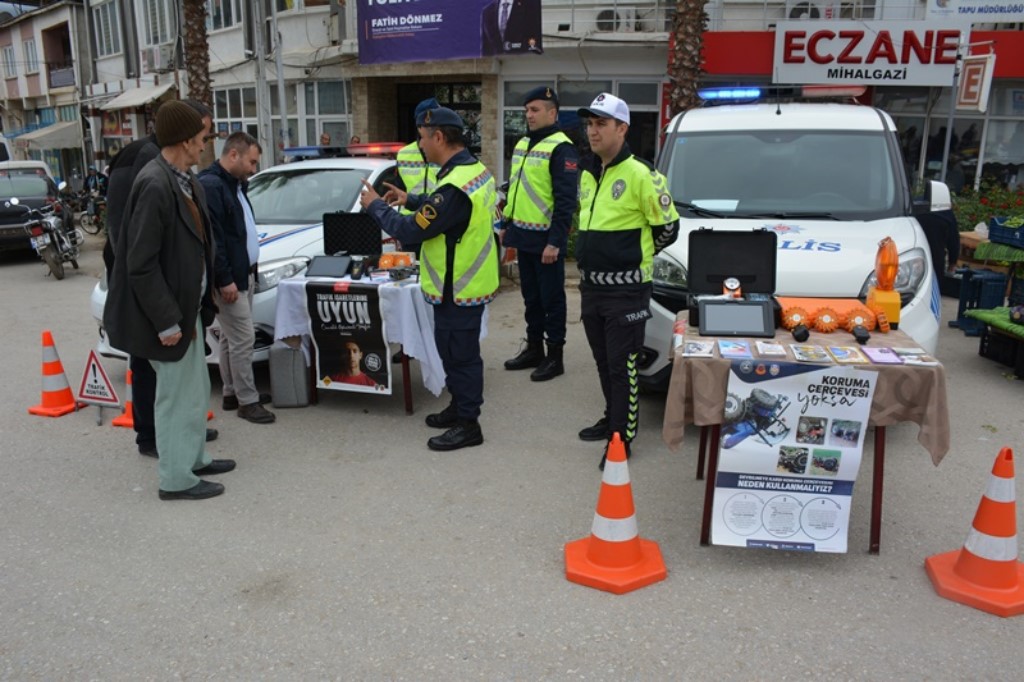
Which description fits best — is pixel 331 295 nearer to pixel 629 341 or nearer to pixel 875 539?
pixel 629 341

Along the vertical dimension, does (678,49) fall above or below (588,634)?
above

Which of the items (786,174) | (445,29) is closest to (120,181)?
(786,174)

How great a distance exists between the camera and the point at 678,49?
13.1 meters

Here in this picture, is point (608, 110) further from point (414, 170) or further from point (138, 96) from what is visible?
point (138, 96)

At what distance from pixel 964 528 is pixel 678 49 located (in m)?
11.0

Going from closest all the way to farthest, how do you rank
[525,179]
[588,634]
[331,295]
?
[588,634] < [331,295] < [525,179]

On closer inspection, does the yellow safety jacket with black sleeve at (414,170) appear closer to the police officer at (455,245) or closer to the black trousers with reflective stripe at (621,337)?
the police officer at (455,245)

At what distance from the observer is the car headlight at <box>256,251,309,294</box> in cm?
577

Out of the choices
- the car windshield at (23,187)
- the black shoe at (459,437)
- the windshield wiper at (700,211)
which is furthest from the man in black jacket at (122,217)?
the car windshield at (23,187)

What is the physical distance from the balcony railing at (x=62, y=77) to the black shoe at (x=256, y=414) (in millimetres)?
35056

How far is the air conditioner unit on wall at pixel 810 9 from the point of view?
51.0ft

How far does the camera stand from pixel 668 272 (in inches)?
192

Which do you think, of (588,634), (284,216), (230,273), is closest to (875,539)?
(588,634)

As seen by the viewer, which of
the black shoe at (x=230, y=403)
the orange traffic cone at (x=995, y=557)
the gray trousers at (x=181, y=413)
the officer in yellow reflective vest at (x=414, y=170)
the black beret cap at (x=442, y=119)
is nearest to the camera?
the orange traffic cone at (x=995, y=557)
